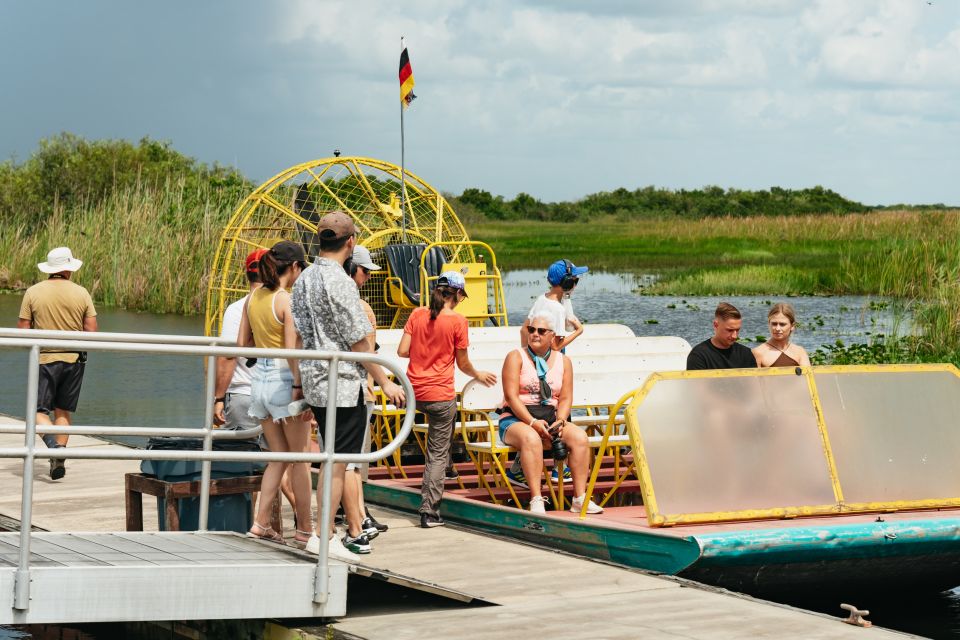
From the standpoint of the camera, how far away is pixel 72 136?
46781mm

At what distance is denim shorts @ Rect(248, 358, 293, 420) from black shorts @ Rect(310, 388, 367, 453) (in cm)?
18

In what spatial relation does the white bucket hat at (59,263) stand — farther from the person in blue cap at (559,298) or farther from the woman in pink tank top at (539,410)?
the woman in pink tank top at (539,410)

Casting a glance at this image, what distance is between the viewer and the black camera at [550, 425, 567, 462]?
8719 millimetres

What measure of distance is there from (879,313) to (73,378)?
20800mm

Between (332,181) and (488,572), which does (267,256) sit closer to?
(488,572)

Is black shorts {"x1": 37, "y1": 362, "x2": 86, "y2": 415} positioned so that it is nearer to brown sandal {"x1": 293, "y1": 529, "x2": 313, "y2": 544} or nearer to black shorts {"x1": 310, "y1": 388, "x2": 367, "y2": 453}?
brown sandal {"x1": 293, "y1": 529, "x2": 313, "y2": 544}

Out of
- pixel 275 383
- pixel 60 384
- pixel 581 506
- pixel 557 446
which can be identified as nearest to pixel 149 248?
pixel 60 384

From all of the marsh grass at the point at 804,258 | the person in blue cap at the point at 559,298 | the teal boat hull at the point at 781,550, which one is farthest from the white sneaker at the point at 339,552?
the marsh grass at the point at 804,258

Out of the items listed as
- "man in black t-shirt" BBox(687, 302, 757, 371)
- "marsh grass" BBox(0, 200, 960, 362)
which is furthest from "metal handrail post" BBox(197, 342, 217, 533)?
"marsh grass" BBox(0, 200, 960, 362)

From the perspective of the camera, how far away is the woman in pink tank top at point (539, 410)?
870cm

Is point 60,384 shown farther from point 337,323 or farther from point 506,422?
point 337,323

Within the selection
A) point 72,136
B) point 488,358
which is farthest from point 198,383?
point 72,136

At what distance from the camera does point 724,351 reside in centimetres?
902

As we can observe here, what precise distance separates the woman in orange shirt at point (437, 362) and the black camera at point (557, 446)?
647mm
